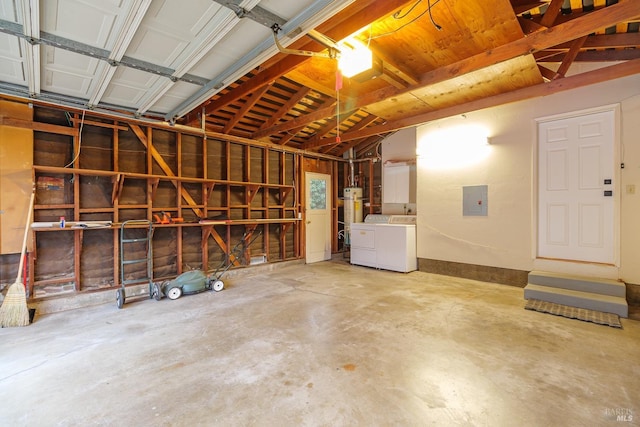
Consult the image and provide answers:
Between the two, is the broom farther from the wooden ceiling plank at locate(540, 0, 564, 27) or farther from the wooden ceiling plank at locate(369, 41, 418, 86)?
the wooden ceiling plank at locate(540, 0, 564, 27)

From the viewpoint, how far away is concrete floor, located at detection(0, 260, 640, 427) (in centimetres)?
183

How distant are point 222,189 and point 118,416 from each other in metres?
4.23

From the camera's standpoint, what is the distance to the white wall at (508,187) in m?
3.81

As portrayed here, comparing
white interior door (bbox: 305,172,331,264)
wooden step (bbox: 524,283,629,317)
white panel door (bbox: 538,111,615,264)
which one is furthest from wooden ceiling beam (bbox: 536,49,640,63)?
white interior door (bbox: 305,172,331,264)

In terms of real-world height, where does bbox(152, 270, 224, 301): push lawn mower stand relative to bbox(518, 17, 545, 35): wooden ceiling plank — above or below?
below

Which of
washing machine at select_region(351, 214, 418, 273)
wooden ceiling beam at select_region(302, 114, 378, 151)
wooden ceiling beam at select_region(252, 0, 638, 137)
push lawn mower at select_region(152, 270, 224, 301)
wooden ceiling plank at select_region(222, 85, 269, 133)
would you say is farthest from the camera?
wooden ceiling beam at select_region(302, 114, 378, 151)

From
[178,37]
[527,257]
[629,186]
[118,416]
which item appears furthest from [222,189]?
[629,186]

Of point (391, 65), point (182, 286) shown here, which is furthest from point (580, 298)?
point (182, 286)

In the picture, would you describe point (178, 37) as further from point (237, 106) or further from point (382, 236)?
point (382, 236)

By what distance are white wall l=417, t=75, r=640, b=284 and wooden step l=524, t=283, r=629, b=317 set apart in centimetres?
60

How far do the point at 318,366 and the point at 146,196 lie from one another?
3927mm

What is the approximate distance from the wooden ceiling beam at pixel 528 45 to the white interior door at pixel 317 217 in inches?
121

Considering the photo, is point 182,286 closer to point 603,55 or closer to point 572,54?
point 572,54

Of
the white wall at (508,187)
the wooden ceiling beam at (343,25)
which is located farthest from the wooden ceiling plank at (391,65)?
the white wall at (508,187)
